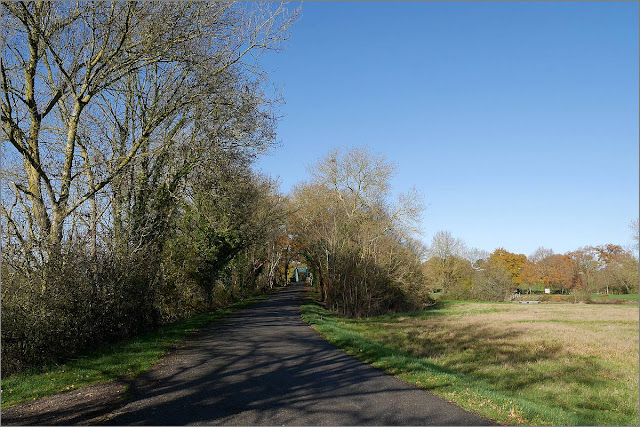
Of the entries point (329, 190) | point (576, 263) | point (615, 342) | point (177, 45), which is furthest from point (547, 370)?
point (576, 263)

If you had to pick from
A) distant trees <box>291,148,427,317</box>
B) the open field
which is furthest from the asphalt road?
distant trees <box>291,148,427,317</box>

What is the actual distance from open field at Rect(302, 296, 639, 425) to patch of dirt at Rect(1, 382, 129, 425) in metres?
5.42

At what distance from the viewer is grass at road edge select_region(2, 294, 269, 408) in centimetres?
788

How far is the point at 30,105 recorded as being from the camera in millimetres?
12102

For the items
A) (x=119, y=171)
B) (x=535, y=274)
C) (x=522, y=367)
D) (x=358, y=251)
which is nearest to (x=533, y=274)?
(x=535, y=274)

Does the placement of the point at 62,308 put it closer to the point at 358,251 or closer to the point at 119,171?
the point at 119,171

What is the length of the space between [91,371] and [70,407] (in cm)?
258

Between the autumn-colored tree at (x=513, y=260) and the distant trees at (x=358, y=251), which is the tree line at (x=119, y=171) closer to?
the distant trees at (x=358, y=251)

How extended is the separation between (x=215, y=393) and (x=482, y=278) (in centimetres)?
5812

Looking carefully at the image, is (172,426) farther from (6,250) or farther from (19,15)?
(19,15)

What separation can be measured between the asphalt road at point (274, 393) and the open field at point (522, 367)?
0.74 m

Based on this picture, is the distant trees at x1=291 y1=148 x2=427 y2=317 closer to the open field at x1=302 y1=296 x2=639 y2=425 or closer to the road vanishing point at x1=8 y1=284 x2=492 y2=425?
the open field at x1=302 y1=296 x2=639 y2=425

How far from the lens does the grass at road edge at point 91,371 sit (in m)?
7.88

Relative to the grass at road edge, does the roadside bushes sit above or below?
above
